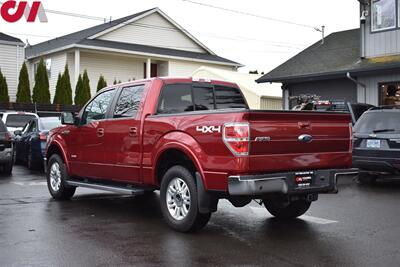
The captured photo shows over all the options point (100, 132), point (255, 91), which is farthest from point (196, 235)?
point (255, 91)

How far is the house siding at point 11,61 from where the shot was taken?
3178cm

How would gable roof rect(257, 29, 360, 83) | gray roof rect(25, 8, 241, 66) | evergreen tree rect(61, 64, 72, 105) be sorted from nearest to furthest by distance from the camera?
1. gable roof rect(257, 29, 360, 83)
2. evergreen tree rect(61, 64, 72, 105)
3. gray roof rect(25, 8, 241, 66)

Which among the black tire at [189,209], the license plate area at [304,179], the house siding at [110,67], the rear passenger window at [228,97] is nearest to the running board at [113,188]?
the black tire at [189,209]

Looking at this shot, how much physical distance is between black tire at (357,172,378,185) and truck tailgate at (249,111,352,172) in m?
5.41

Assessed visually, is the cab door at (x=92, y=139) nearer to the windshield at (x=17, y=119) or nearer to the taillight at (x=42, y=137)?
Answer: the taillight at (x=42, y=137)

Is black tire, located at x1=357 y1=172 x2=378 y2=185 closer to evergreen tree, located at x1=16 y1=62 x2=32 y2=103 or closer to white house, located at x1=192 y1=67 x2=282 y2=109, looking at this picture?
white house, located at x1=192 y1=67 x2=282 y2=109

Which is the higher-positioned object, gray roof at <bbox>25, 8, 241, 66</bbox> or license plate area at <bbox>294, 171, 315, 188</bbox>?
gray roof at <bbox>25, 8, 241, 66</bbox>

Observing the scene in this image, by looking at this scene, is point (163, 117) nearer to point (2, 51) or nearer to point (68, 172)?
point (68, 172)

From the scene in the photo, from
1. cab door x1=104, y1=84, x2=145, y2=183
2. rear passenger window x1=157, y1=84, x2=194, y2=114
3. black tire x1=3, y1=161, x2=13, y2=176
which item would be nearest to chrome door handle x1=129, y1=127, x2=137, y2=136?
cab door x1=104, y1=84, x2=145, y2=183

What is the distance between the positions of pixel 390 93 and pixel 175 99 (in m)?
11.9

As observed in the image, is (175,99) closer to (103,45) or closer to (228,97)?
(228,97)

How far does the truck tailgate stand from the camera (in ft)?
20.1

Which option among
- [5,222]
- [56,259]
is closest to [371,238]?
[56,259]

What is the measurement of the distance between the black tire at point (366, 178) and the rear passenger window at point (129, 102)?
21.0 feet
